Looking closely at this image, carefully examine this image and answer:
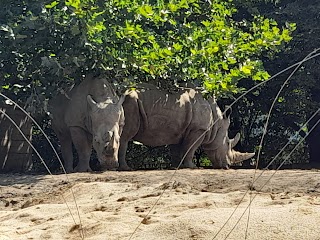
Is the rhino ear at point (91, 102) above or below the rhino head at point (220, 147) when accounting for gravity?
above

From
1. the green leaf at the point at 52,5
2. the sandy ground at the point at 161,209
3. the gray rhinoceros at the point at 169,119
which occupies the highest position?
the green leaf at the point at 52,5

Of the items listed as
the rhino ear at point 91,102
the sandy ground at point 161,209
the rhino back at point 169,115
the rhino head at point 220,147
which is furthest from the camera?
the rhino head at point 220,147

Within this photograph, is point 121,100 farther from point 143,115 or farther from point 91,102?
point 143,115

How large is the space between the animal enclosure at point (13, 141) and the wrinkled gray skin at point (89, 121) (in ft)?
2.00

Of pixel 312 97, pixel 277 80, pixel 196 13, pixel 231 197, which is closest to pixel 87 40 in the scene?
pixel 196 13

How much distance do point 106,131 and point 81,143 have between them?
0.88 meters

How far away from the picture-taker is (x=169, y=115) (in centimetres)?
1157

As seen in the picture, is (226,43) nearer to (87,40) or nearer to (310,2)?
(87,40)

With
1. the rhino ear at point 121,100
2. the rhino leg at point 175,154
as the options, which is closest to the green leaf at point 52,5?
the rhino ear at point 121,100

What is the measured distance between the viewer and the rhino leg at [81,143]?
414 inches

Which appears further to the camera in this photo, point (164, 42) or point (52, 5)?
point (164, 42)

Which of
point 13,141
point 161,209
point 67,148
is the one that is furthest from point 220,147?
point 161,209

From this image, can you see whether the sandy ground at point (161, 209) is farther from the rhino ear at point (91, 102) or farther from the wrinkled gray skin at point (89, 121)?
the rhino ear at point (91, 102)

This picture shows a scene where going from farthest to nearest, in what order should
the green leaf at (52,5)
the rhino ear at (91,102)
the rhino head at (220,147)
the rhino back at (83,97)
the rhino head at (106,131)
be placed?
1. the rhino head at (220,147)
2. the rhino back at (83,97)
3. the rhino ear at (91,102)
4. the rhino head at (106,131)
5. the green leaf at (52,5)
